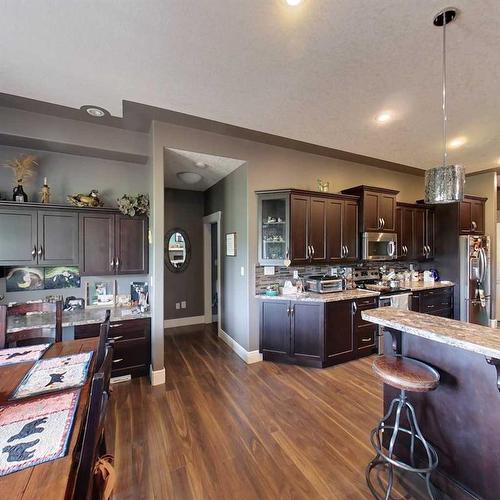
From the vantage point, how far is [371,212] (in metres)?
4.11

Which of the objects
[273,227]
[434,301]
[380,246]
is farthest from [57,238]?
[434,301]

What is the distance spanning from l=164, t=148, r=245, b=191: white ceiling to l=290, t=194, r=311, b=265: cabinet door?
37.5 inches

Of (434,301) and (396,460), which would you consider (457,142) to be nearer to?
(434,301)

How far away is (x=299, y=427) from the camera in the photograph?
225 centimetres

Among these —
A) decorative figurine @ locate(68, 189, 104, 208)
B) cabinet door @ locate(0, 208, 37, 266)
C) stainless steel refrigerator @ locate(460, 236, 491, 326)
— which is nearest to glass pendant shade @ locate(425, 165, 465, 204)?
decorative figurine @ locate(68, 189, 104, 208)

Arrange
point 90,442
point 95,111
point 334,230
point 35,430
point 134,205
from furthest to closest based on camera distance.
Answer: point 334,230 → point 134,205 → point 95,111 → point 35,430 → point 90,442

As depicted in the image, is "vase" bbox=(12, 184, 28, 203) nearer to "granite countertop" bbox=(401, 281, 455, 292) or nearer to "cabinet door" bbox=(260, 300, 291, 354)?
"cabinet door" bbox=(260, 300, 291, 354)

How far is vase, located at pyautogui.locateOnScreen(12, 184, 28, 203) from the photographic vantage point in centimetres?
286

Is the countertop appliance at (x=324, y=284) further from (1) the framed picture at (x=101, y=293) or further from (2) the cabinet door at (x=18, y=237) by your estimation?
(2) the cabinet door at (x=18, y=237)

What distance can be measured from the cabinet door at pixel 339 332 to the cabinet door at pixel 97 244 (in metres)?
2.78

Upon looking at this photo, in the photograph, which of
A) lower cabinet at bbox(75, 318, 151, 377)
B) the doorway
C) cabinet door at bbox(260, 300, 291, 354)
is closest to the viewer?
lower cabinet at bbox(75, 318, 151, 377)

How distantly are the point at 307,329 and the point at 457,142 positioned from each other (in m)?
3.28

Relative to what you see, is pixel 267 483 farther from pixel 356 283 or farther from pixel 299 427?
pixel 356 283

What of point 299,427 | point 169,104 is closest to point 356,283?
point 299,427
